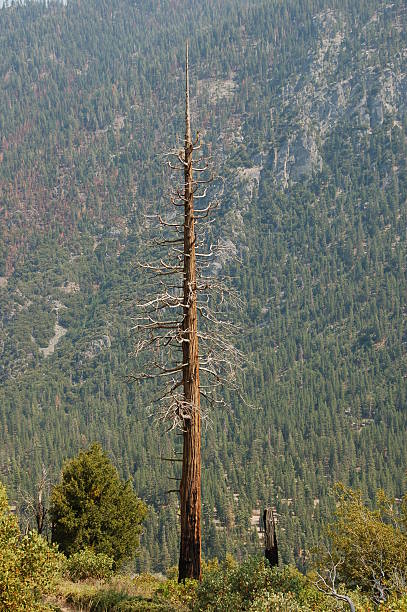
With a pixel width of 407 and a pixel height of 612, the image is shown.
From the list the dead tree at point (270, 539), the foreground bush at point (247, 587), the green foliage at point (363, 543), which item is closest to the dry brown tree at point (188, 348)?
the dead tree at point (270, 539)

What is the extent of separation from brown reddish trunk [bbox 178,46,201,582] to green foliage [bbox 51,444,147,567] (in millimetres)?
20041

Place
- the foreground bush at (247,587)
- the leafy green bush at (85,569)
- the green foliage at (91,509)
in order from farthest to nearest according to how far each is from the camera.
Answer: the green foliage at (91,509)
the leafy green bush at (85,569)
the foreground bush at (247,587)

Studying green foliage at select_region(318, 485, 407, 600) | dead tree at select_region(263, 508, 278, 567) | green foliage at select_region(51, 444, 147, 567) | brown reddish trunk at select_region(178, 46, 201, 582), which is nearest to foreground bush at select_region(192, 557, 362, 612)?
brown reddish trunk at select_region(178, 46, 201, 582)

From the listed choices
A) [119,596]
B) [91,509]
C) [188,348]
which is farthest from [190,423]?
[91,509]

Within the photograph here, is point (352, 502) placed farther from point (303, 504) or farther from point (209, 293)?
point (303, 504)

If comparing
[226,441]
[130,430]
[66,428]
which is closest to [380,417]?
[226,441]

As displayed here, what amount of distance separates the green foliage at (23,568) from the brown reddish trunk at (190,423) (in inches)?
181

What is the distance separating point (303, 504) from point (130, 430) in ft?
199

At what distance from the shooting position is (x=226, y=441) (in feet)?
578

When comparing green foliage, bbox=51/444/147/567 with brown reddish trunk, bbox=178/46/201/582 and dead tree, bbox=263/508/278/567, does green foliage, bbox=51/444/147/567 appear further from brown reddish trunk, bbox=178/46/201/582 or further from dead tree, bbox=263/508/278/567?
dead tree, bbox=263/508/278/567

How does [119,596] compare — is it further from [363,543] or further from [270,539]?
[363,543]

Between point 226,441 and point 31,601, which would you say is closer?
point 31,601

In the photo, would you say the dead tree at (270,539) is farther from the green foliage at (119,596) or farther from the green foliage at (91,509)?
the green foliage at (91,509)

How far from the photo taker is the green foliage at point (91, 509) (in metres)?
38.8
